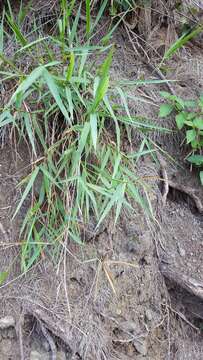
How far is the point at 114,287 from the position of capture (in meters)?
Answer: 2.01

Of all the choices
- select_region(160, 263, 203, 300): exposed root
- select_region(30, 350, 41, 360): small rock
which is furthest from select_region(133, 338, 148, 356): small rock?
select_region(30, 350, 41, 360): small rock

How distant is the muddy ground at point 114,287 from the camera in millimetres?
1896

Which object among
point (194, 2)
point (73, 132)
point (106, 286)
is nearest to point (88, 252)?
point (106, 286)

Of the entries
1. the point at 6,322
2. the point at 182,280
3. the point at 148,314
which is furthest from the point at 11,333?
the point at 182,280

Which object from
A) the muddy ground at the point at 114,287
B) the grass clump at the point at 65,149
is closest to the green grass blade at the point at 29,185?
the grass clump at the point at 65,149

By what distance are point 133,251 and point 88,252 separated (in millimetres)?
216

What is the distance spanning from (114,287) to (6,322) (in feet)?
1.50

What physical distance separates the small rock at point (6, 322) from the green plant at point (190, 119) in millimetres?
1056

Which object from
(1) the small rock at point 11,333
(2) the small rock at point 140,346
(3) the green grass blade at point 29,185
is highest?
(3) the green grass blade at point 29,185

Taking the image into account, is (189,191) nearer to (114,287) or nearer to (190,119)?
(190,119)

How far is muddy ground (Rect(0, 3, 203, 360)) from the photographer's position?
1896mm

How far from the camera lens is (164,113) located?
2.22m

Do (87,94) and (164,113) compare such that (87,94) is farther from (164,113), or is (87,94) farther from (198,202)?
(198,202)

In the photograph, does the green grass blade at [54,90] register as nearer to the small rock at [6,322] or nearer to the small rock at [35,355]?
the small rock at [6,322]
